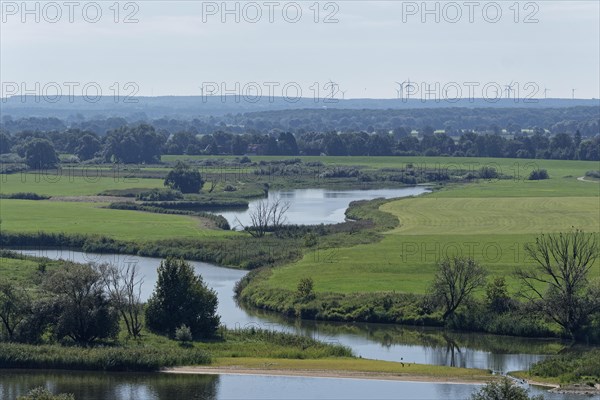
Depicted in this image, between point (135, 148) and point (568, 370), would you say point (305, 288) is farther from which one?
point (135, 148)

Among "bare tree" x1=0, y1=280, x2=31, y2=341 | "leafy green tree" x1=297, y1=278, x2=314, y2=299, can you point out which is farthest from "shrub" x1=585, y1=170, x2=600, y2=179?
"bare tree" x1=0, y1=280, x2=31, y2=341

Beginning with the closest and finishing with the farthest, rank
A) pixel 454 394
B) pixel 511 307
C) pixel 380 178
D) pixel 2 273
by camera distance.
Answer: pixel 454 394
pixel 511 307
pixel 2 273
pixel 380 178

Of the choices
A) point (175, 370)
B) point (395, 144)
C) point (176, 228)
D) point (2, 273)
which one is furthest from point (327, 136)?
point (175, 370)

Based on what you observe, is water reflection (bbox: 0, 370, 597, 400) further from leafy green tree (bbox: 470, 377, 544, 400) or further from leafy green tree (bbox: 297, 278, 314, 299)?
leafy green tree (bbox: 297, 278, 314, 299)

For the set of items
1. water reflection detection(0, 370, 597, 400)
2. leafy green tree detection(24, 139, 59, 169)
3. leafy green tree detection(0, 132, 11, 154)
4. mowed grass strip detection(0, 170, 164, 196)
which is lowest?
water reflection detection(0, 370, 597, 400)

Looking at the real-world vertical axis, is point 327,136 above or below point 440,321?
above

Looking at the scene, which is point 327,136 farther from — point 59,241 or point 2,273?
point 2,273
